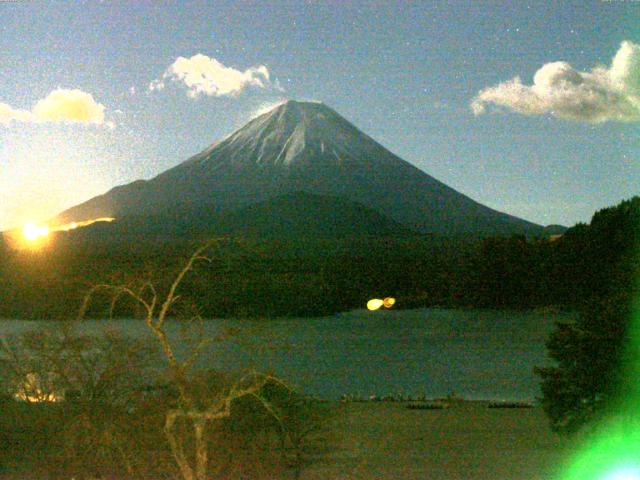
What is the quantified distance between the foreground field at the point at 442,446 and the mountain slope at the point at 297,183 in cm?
5939

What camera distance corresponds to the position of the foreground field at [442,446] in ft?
24.6

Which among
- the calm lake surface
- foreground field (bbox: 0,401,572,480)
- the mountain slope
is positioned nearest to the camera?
foreground field (bbox: 0,401,572,480)

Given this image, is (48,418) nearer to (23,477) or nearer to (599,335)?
(23,477)

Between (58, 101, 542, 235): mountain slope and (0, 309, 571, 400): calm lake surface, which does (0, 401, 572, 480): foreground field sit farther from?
(58, 101, 542, 235): mountain slope

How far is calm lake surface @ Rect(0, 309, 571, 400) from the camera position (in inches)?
669

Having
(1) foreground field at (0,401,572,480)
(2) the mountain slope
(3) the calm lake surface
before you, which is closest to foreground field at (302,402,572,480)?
(1) foreground field at (0,401,572,480)

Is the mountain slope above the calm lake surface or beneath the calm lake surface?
above

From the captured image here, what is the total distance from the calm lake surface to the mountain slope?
112ft

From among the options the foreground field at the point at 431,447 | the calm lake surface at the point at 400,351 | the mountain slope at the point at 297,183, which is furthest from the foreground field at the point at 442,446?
the mountain slope at the point at 297,183

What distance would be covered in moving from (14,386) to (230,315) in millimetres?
29938

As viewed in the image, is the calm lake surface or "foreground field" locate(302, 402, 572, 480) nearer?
"foreground field" locate(302, 402, 572, 480)

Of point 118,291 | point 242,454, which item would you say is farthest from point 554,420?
point 118,291

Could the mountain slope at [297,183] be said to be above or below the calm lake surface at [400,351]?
above

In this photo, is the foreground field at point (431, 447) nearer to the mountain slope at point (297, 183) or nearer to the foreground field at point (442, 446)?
the foreground field at point (442, 446)
